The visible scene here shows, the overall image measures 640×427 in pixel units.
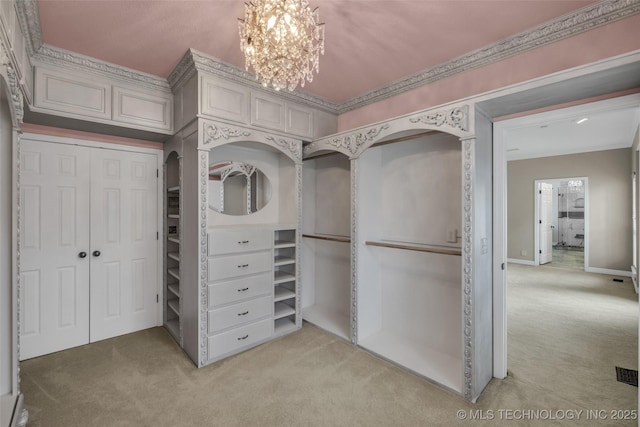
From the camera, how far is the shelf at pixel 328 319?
124 inches

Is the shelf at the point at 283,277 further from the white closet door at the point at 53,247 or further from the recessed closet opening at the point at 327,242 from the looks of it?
the white closet door at the point at 53,247

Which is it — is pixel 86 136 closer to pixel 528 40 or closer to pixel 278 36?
pixel 278 36

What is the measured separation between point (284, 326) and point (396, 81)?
2910 mm

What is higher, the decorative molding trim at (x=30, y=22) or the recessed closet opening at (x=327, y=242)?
the decorative molding trim at (x=30, y=22)

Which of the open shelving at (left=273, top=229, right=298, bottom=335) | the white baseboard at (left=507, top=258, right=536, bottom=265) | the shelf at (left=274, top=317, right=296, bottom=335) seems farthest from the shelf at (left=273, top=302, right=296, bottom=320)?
the white baseboard at (left=507, top=258, right=536, bottom=265)

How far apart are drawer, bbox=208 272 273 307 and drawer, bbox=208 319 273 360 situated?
29 centimetres

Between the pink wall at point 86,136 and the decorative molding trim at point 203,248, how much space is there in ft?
3.83

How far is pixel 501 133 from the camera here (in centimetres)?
235

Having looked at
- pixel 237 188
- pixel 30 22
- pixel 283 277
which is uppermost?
pixel 30 22

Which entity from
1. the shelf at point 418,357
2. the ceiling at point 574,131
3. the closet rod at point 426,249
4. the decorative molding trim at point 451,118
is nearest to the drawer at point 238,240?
the closet rod at point 426,249

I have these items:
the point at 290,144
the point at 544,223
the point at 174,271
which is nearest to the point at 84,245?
the point at 174,271

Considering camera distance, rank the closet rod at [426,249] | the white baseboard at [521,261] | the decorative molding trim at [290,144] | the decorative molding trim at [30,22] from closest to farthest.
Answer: the decorative molding trim at [30,22] < the closet rod at [426,249] < the decorative molding trim at [290,144] < the white baseboard at [521,261]

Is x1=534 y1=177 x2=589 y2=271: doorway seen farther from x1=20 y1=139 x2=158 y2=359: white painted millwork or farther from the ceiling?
x1=20 y1=139 x2=158 y2=359: white painted millwork

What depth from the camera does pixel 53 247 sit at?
275 cm
